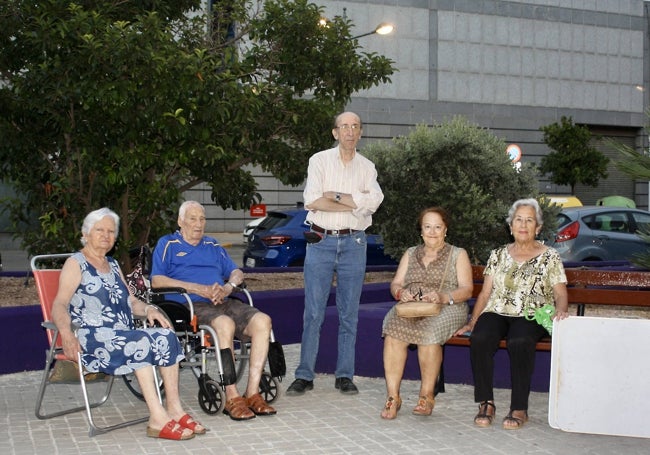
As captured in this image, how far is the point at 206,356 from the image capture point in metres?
6.77

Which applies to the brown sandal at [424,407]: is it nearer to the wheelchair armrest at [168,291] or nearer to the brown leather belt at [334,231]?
the brown leather belt at [334,231]

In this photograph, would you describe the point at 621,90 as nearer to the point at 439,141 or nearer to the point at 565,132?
the point at 565,132

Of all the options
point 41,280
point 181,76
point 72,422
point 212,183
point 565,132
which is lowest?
point 72,422

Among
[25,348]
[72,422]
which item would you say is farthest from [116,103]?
[72,422]

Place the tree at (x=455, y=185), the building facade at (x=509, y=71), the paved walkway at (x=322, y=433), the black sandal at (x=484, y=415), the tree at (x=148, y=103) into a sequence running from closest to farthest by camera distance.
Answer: the paved walkway at (x=322, y=433)
the black sandal at (x=484, y=415)
the tree at (x=148, y=103)
the tree at (x=455, y=185)
the building facade at (x=509, y=71)

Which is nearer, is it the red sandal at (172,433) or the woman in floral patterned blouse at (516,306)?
the red sandal at (172,433)

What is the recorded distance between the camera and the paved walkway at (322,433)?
583cm

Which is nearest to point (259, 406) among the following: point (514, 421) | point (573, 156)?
point (514, 421)

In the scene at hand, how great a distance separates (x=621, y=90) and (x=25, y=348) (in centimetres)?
3666

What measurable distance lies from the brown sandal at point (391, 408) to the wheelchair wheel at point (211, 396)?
1068mm

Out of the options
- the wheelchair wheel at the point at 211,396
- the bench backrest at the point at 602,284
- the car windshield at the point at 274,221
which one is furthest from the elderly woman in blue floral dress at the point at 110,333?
the car windshield at the point at 274,221

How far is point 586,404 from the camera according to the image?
19.9 feet

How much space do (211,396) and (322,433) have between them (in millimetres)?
825

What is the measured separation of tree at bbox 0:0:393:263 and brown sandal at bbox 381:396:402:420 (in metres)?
3.50
